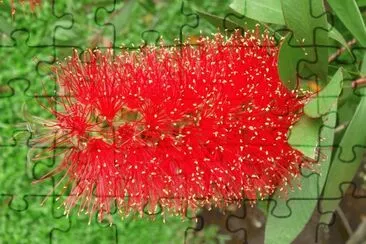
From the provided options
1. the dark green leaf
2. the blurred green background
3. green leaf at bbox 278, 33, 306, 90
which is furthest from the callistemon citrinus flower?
the blurred green background

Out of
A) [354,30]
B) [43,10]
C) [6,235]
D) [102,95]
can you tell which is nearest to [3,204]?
[6,235]

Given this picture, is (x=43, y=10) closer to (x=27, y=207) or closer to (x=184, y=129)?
(x=27, y=207)

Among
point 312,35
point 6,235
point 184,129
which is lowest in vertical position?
point 6,235

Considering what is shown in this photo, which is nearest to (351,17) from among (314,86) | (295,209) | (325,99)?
(314,86)

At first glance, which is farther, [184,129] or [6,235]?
[6,235]
